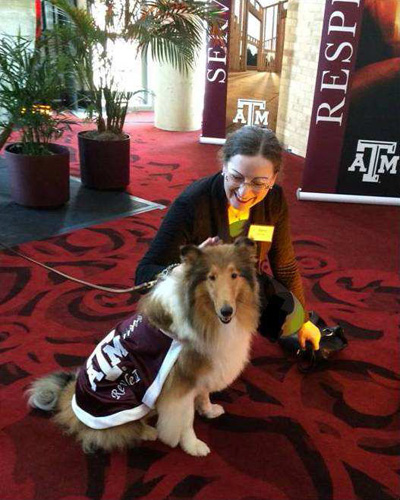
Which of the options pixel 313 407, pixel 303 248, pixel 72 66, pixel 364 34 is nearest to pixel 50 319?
pixel 313 407

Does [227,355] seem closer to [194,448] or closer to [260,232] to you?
[194,448]

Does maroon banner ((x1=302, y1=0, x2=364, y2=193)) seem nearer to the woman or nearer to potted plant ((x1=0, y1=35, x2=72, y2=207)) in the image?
potted plant ((x1=0, y1=35, x2=72, y2=207))

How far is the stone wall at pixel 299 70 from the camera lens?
547cm

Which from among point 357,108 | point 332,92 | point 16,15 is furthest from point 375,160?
point 16,15

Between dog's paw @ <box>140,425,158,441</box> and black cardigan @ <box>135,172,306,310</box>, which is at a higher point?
black cardigan @ <box>135,172,306,310</box>

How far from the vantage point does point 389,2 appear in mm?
3939

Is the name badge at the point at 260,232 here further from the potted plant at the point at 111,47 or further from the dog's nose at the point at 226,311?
the potted plant at the point at 111,47

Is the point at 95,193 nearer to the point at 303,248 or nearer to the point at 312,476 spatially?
the point at 303,248

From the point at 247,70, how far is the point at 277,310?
4.97 m

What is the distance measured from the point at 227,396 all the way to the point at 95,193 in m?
2.90

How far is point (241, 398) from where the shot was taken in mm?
2051

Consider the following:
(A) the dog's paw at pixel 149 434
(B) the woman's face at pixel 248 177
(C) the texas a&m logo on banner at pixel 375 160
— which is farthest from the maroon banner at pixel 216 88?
(A) the dog's paw at pixel 149 434

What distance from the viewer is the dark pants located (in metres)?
1.95

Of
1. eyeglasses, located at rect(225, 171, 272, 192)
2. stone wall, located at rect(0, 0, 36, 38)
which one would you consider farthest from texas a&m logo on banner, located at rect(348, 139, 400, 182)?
stone wall, located at rect(0, 0, 36, 38)
